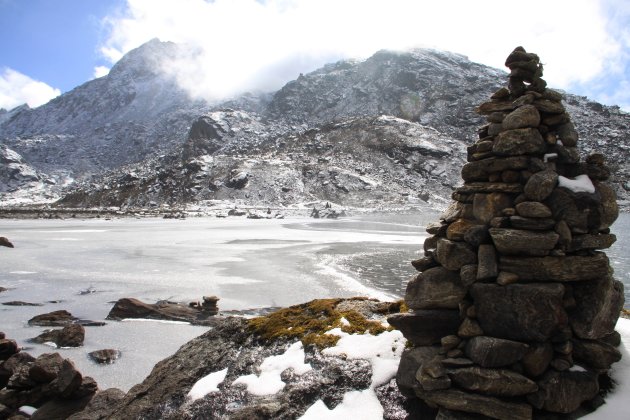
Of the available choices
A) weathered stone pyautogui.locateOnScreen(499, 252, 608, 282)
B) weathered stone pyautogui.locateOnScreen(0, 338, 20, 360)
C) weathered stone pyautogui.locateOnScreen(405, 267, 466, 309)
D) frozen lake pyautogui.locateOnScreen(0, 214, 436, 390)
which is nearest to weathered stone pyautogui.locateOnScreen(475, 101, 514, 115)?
weathered stone pyautogui.locateOnScreen(499, 252, 608, 282)

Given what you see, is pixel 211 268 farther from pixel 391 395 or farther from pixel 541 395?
pixel 541 395

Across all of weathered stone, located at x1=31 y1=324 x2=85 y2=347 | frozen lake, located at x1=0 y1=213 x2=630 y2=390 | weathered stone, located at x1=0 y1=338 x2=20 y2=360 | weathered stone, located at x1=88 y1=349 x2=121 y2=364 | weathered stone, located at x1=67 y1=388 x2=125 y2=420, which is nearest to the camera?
weathered stone, located at x1=67 y1=388 x2=125 y2=420

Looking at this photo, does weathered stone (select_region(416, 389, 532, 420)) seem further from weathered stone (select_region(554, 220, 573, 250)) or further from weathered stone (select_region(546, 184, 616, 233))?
weathered stone (select_region(546, 184, 616, 233))

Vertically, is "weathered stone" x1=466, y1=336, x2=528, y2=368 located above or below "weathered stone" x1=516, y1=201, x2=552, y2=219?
below

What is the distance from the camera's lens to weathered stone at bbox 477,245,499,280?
652cm

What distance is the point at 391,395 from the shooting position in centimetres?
708

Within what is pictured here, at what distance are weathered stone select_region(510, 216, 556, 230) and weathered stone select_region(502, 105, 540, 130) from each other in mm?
1517

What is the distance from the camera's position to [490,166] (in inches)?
276

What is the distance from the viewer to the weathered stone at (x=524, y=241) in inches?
246

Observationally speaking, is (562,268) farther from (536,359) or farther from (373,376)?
(373,376)

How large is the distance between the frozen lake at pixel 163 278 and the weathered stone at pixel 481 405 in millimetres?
8856

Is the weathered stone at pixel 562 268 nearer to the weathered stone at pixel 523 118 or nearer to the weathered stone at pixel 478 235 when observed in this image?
the weathered stone at pixel 478 235

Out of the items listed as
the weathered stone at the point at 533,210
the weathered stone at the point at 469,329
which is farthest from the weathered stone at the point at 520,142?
the weathered stone at the point at 469,329

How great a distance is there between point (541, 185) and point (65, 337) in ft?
47.6
